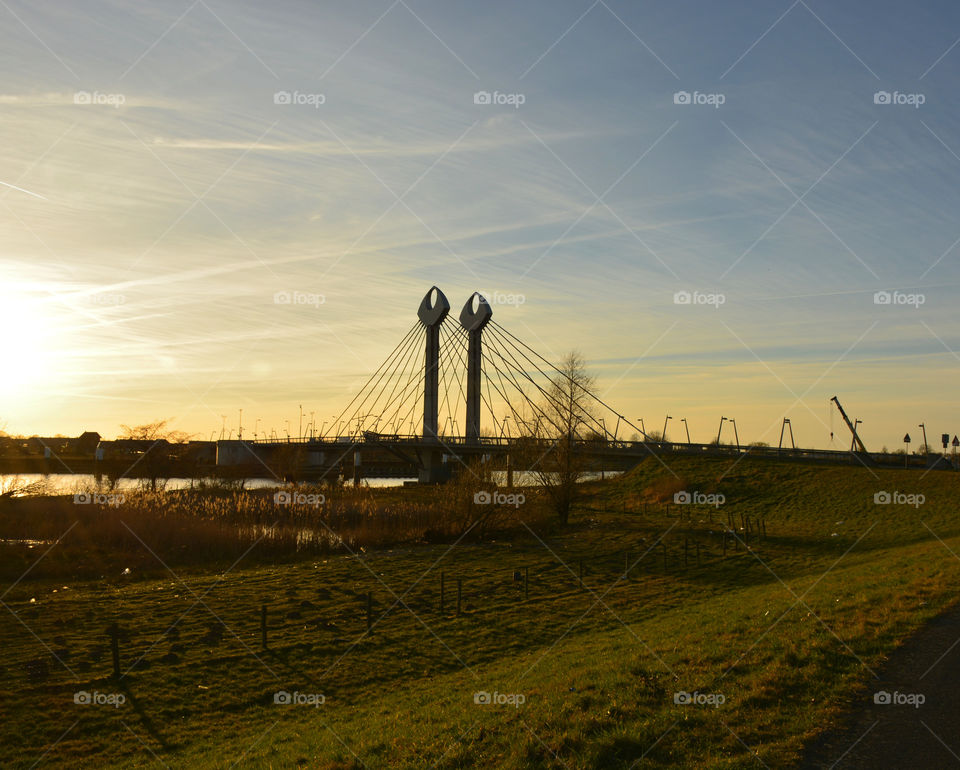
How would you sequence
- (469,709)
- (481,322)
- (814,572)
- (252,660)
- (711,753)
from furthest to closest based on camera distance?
(481,322) < (814,572) < (252,660) < (469,709) < (711,753)

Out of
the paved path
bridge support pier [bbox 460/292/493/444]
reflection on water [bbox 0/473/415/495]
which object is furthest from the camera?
bridge support pier [bbox 460/292/493/444]

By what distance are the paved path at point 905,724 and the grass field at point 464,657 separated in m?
0.27

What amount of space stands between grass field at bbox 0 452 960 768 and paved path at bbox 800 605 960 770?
275 mm

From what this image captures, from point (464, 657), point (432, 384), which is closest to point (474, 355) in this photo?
point (432, 384)

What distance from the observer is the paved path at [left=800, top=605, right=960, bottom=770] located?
7.80 m

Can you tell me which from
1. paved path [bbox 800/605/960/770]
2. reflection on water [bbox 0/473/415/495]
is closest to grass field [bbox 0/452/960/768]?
paved path [bbox 800/605/960/770]

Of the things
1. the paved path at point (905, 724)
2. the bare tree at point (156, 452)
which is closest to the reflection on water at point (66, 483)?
the bare tree at point (156, 452)

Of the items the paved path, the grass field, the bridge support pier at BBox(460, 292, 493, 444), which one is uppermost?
the bridge support pier at BBox(460, 292, 493, 444)

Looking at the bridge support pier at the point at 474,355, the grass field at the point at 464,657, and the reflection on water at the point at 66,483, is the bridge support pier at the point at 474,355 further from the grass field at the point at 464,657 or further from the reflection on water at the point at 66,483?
the grass field at the point at 464,657

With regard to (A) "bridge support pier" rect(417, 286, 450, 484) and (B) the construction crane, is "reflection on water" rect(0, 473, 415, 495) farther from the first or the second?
(B) the construction crane

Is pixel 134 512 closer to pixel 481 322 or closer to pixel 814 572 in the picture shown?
pixel 814 572


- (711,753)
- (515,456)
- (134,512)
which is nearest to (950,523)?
(515,456)

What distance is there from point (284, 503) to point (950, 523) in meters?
38.5

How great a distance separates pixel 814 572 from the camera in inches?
1069
